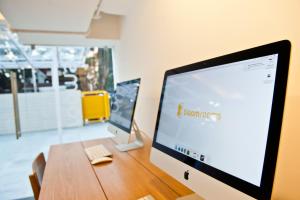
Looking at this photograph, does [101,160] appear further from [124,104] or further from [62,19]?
[62,19]

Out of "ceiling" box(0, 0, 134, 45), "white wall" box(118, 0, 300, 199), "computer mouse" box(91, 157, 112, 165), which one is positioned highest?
"ceiling" box(0, 0, 134, 45)

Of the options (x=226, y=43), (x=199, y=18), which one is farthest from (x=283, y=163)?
(x=199, y=18)

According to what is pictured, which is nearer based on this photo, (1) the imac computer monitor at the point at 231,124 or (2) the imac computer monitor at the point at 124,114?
(1) the imac computer monitor at the point at 231,124

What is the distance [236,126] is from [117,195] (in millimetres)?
632

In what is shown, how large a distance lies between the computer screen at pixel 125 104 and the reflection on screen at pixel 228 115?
0.59 m

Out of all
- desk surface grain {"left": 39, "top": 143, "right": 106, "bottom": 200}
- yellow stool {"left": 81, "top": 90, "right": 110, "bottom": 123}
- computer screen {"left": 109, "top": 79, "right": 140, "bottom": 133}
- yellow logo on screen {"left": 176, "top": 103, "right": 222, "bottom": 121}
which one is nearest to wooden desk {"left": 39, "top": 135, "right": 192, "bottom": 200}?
desk surface grain {"left": 39, "top": 143, "right": 106, "bottom": 200}

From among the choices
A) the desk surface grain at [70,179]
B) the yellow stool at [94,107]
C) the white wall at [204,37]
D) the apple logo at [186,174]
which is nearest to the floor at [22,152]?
the yellow stool at [94,107]

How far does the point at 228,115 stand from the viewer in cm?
62

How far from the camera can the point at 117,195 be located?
93 centimetres

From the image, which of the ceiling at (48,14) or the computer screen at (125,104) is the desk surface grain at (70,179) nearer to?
the computer screen at (125,104)

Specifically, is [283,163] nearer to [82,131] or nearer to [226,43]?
[226,43]

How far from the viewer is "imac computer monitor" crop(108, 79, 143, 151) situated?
1431 millimetres

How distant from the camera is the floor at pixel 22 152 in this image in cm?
257

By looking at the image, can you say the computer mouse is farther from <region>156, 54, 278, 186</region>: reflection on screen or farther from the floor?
the floor
